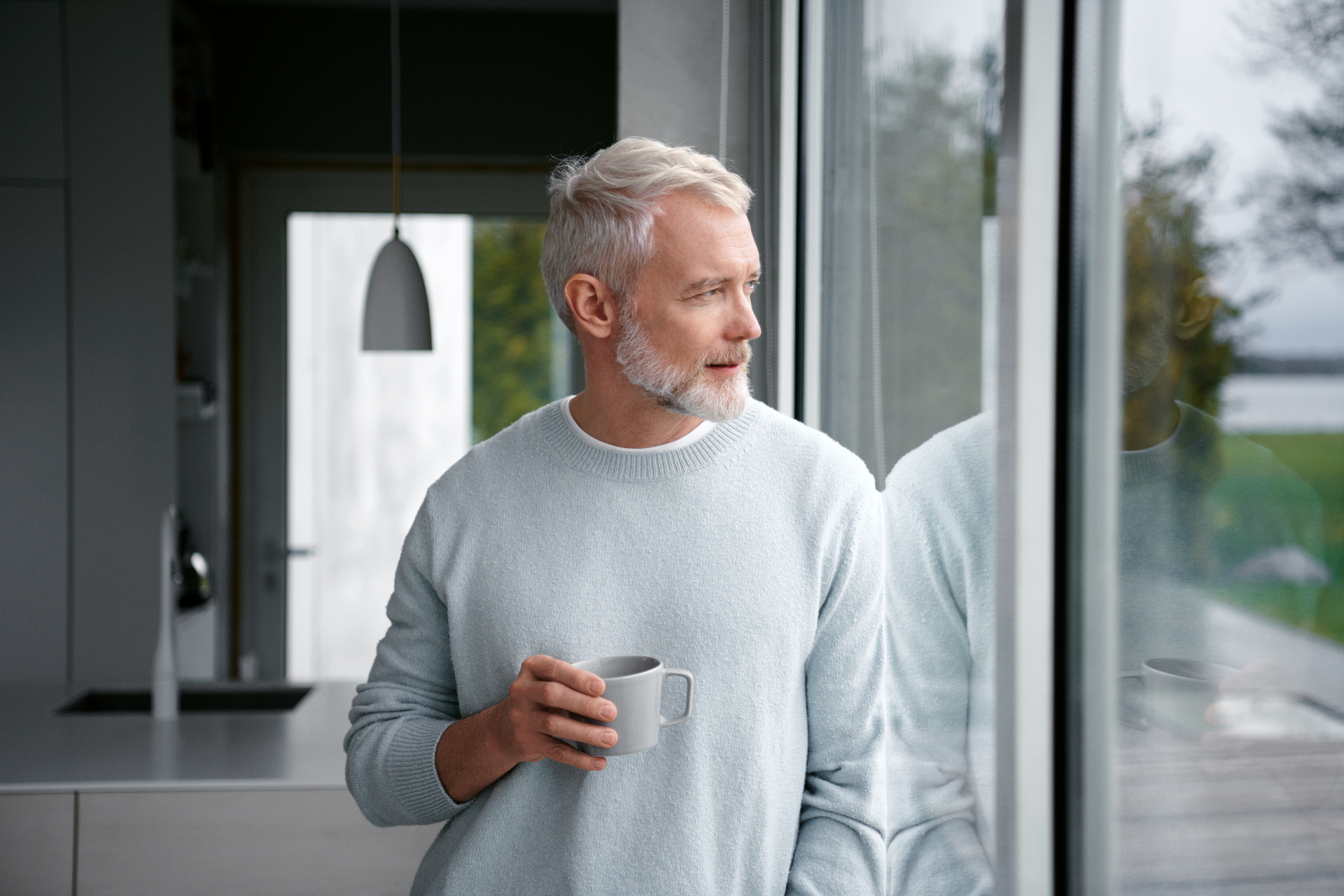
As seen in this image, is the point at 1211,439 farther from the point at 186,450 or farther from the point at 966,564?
the point at 186,450

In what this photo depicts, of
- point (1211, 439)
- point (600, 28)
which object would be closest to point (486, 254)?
point (600, 28)

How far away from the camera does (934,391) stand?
1.15 m

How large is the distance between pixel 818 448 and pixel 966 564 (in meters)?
0.19

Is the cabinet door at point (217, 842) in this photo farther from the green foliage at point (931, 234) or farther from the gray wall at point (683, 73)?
the gray wall at point (683, 73)

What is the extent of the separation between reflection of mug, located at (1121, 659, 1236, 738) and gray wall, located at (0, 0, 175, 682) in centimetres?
309

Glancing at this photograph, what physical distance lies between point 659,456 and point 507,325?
3.00 m

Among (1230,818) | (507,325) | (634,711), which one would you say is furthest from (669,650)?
(507,325)

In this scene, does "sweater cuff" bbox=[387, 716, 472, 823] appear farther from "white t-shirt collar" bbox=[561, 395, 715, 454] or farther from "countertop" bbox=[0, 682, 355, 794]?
"countertop" bbox=[0, 682, 355, 794]

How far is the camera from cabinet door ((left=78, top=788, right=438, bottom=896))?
1.87 m

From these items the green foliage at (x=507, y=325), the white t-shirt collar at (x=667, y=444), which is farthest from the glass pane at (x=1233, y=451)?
the green foliage at (x=507, y=325)

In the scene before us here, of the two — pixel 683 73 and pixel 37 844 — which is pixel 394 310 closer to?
pixel 683 73

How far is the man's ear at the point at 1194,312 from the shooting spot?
2.12 ft

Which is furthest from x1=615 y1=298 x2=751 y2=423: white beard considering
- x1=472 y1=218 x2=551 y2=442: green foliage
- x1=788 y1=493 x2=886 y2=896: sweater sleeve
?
x1=472 y1=218 x2=551 y2=442: green foliage

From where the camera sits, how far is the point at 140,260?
10.4 feet
